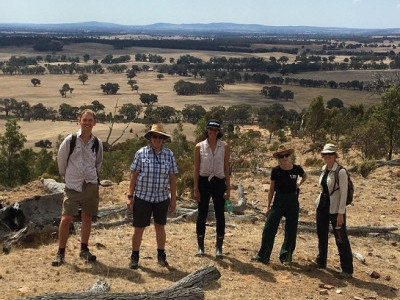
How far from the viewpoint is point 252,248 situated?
7.85 meters

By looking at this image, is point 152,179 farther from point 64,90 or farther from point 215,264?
point 64,90

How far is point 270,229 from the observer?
6.83m

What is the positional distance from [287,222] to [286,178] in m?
0.67

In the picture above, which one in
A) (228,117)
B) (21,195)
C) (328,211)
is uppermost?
(328,211)

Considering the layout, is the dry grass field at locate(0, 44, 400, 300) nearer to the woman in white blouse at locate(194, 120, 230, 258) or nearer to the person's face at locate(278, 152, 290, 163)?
the woman in white blouse at locate(194, 120, 230, 258)

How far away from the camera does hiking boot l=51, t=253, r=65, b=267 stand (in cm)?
645

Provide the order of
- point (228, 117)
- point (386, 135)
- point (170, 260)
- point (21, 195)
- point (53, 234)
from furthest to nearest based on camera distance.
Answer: point (228, 117), point (386, 135), point (21, 195), point (53, 234), point (170, 260)

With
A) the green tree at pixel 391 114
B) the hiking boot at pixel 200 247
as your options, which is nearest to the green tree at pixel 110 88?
the green tree at pixel 391 114

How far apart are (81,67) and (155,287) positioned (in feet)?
547

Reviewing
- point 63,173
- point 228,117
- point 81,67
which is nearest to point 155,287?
point 63,173

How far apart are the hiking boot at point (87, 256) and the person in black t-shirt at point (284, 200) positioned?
2350mm

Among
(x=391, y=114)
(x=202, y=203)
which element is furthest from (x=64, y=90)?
(x=202, y=203)

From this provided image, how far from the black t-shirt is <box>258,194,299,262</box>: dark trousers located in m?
0.09

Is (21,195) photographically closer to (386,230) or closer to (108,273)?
(108,273)
